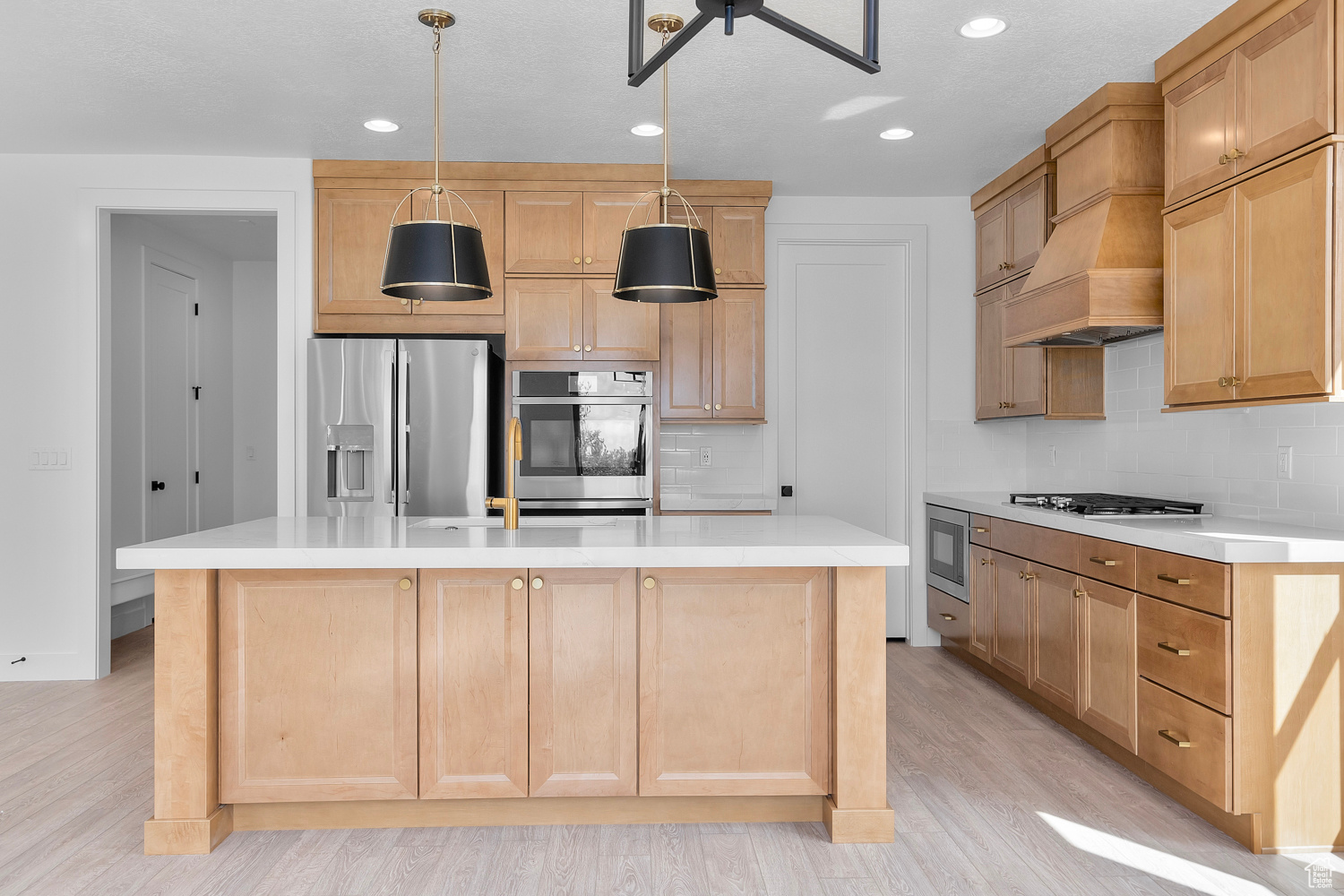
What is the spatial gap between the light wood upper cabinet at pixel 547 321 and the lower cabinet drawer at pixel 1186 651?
2.78 meters

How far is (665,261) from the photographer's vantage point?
8.13 ft

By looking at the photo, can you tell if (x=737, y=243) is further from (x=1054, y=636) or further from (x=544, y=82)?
(x=1054, y=636)

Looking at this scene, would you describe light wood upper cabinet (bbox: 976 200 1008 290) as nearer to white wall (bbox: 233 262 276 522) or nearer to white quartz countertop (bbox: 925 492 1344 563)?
white quartz countertop (bbox: 925 492 1344 563)

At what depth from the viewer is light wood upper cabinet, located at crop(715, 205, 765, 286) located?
451 cm

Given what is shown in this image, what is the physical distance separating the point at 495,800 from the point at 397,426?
6.71 ft

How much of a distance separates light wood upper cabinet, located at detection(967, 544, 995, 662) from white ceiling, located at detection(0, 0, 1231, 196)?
6.45 ft

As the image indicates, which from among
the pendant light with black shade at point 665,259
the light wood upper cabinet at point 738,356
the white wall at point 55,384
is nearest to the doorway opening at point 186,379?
the white wall at point 55,384

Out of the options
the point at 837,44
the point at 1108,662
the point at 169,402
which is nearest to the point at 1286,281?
the point at 1108,662

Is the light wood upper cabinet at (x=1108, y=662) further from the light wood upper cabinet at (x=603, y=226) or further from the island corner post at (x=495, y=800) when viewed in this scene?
the light wood upper cabinet at (x=603, y=226)

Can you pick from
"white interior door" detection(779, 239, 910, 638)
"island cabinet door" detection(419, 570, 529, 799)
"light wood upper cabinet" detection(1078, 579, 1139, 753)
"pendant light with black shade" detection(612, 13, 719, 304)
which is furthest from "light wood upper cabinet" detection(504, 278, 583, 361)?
"light wood upper cabinet" detection(1078, 579, 1139, 753)

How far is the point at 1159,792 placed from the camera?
2811 millimetres

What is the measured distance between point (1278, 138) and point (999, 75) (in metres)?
1.02

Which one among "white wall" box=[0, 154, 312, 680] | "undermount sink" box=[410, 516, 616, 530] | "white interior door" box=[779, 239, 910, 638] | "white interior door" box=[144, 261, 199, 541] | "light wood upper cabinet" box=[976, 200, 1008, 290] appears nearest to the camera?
"undermount sink" box=[410, 516, 616, 530]

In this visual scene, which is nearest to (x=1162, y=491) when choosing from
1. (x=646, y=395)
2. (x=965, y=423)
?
(x=965, y=423)
